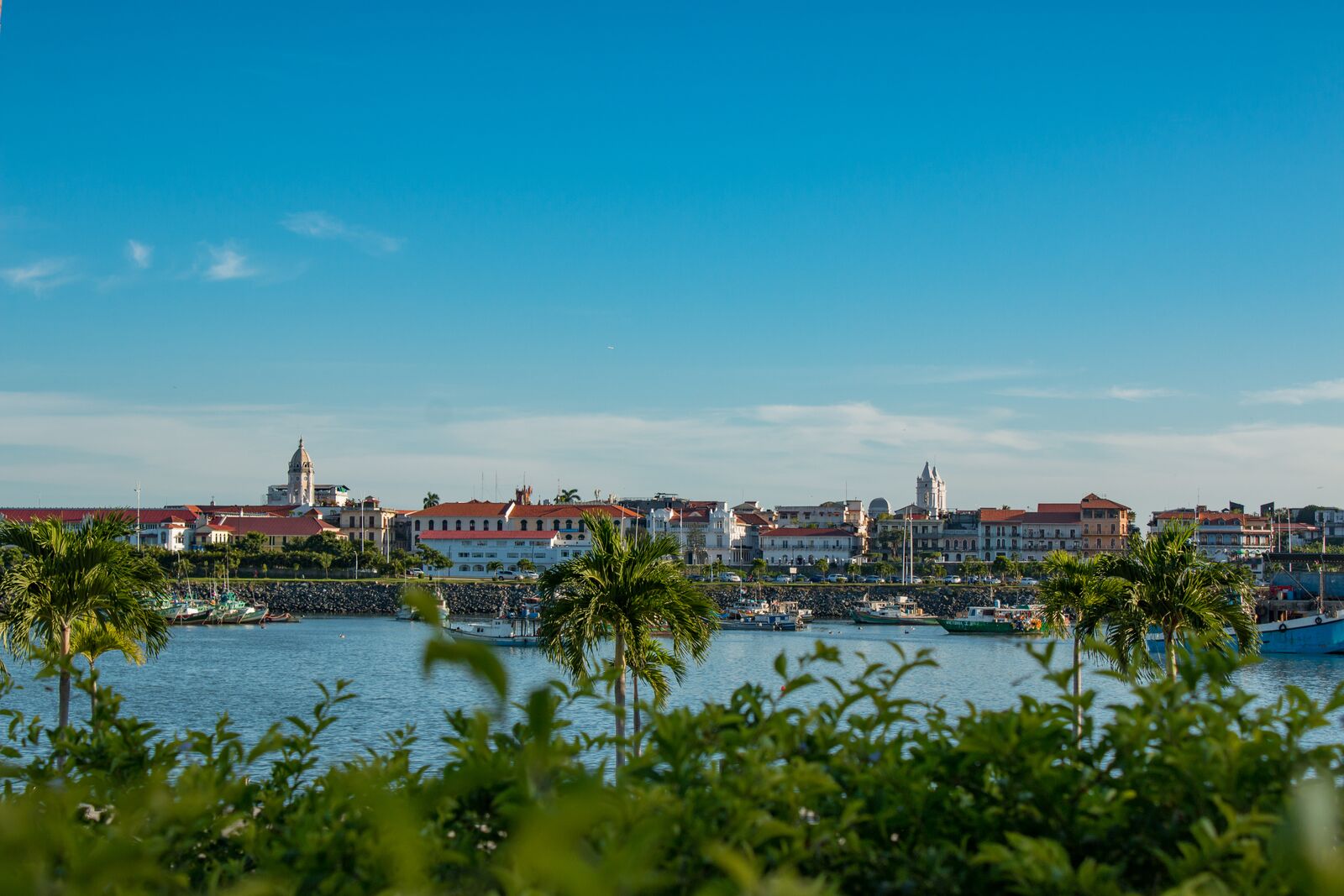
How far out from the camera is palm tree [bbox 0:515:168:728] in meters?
15.1

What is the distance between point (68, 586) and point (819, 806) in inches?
506

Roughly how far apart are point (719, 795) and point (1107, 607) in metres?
15.5

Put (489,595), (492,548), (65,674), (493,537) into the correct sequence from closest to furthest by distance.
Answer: (65,674), (489,595), (492,548), (493,537)

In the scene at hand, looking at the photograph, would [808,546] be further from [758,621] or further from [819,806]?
[819,806]

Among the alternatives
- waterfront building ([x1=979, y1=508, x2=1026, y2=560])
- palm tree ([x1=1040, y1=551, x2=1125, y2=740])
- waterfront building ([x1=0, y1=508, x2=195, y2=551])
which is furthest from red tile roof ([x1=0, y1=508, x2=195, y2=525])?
palm tree ([x1=1040, y1=551, x2=1125, y2=740])

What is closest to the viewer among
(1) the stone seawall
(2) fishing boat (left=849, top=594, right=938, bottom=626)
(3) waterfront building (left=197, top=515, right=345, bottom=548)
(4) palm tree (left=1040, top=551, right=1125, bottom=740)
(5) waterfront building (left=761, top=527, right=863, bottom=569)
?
(4) palm tree (left=1040, top=551, right=1125, bottom=740)

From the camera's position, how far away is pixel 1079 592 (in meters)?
21.3

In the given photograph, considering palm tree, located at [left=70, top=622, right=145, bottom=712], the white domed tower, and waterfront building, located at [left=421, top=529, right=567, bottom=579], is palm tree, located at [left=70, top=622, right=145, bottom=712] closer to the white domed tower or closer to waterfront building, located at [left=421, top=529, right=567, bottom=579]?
waterfront building, located at [left=421, top=529, right=567, bottom=579]

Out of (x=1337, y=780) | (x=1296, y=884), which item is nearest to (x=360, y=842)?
(x=1296, y=884)

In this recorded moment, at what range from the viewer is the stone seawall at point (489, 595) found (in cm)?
10825

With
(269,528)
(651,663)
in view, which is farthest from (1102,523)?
(651,663)

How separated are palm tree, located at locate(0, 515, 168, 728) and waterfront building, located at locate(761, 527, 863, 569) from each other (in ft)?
469

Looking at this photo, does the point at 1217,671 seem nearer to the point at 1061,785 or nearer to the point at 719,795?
the point at 1061,785

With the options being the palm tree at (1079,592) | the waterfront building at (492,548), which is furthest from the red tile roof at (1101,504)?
the palm tree at (1079,592)
